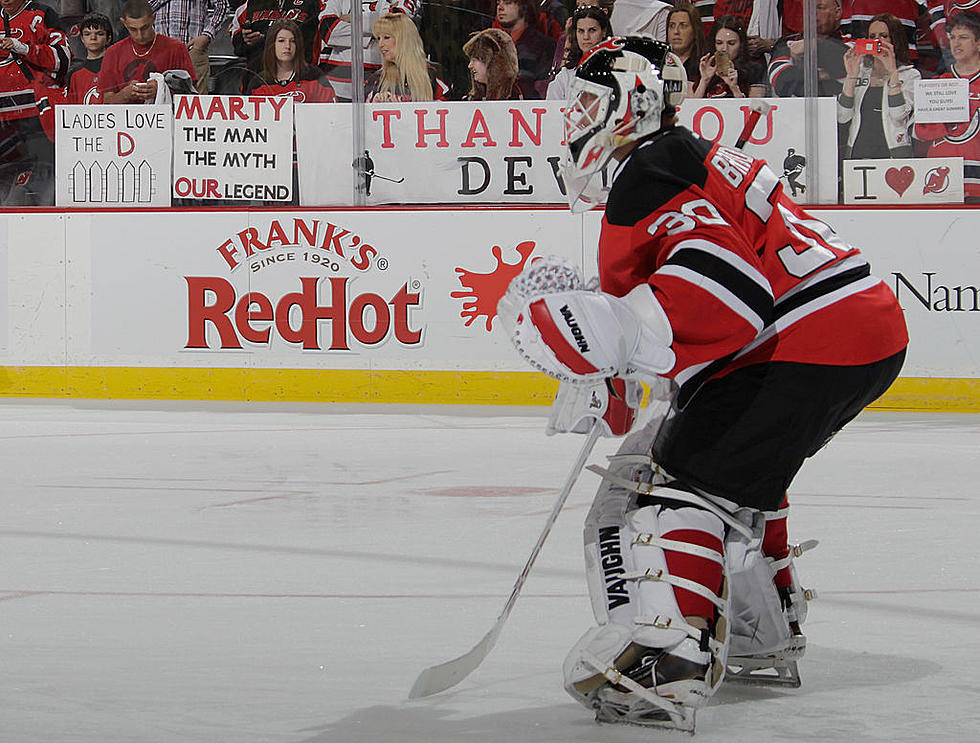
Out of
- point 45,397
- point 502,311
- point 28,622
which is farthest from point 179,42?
point 502,311

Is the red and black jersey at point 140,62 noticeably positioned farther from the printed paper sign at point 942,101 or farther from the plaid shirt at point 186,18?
the printed paper sign at point 942,101

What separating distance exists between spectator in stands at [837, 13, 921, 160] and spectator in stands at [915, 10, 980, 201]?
0.12m

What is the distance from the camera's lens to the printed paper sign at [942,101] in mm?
8008

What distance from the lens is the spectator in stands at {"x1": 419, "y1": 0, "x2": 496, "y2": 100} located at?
8641mm

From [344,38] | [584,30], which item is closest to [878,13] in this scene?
[584,30]

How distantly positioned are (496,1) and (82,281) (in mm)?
2541

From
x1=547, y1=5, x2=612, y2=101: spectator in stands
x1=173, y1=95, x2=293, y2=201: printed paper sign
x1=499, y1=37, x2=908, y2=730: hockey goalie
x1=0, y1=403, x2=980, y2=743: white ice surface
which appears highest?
x1=547, y1=5, x2=612, y2=101: spectator in stands

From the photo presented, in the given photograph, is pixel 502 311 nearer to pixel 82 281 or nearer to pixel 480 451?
pixel 480 451

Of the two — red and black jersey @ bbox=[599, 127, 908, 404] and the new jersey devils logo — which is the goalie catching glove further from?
the new jersey devils logo

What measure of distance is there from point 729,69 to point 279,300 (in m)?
2.50

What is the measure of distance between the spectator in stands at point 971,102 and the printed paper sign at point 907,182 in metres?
0.08

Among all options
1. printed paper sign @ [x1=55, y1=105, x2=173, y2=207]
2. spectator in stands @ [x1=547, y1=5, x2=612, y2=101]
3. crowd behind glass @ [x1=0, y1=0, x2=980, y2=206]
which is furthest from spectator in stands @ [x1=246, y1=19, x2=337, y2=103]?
spectator in stands @ [x1=547, y1=5, x2=612, y2=101]

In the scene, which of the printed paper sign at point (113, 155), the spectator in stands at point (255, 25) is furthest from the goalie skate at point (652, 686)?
the spectator in stands at point (255, 25)

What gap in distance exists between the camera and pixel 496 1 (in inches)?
340
